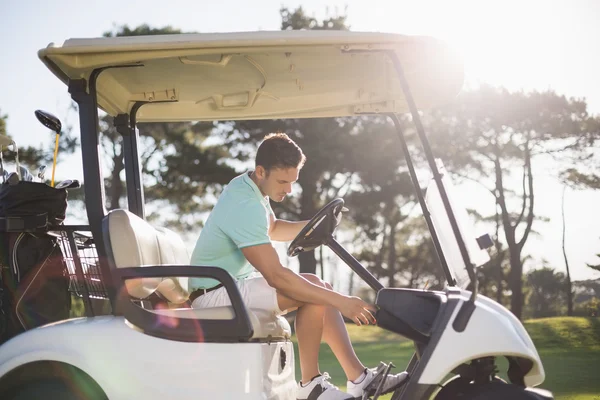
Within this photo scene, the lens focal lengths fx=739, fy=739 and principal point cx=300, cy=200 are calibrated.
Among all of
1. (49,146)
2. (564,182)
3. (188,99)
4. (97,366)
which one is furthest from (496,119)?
(97,366)

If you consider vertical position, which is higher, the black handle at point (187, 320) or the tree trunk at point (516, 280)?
the black handle at point (187, 320)

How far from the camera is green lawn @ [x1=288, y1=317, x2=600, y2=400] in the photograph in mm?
6987

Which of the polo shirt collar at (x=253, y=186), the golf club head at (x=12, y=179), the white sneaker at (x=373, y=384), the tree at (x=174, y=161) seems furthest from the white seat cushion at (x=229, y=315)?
the tree at (x=174, y=161)

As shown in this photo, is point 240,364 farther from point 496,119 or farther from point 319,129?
point 496,119

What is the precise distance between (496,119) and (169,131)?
30.7 feet

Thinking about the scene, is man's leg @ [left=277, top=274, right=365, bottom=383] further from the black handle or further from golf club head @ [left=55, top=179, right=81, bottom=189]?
golf club head @ [left=55, top=179, right=81, bottom=189]

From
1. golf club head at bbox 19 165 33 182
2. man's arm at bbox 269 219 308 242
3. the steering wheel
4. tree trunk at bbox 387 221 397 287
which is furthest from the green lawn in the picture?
tree trunk at bbox 387 221 397 287

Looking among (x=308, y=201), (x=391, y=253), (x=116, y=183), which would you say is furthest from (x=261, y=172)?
(x=391, y=253)

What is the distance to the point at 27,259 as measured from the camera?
320 centimetres

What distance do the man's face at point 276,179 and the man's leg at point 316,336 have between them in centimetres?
50

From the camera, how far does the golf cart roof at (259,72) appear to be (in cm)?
285

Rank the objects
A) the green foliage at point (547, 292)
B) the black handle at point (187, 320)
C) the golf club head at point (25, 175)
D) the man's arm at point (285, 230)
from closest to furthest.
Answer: the black handle at point (187, 320) → the golf club head at point (25, 175) → the man's arm at point (285, 230) → the green foliage at point (547, 292)

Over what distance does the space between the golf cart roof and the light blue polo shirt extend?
54cm

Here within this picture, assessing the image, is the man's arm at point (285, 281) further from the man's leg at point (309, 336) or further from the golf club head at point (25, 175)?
the golf club head at point (25, 175)
